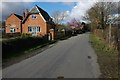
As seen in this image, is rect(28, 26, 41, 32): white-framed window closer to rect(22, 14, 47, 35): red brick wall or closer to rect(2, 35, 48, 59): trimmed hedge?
rect(22, 14, 47, 35): red brick wall

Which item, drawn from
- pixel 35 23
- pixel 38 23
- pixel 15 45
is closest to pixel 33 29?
pixel 35 23

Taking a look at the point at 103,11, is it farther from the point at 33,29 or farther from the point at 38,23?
the point at 33,29

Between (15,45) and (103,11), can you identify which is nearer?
(15,45)

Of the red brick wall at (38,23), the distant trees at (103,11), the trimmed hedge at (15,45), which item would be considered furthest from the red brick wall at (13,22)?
the trimmed hedge at (15,45)

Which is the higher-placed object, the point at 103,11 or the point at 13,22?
the point at 103,11

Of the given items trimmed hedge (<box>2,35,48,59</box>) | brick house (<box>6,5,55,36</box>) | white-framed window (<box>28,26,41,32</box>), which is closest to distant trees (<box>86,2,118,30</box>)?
brick house (<box>6,5,55,36</box>)

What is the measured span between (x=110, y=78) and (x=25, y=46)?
11.7 meters

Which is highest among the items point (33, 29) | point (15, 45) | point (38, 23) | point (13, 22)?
point (13, 22)

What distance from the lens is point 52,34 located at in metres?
27.9

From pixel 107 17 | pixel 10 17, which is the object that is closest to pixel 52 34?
pixel 107 17

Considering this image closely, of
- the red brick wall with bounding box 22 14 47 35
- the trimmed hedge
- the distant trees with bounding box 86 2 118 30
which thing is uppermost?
the distant trees with bounding box 86 2 118 30

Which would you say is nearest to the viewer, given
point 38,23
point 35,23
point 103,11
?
point 103,11

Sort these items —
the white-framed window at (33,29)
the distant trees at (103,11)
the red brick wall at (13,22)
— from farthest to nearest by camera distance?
1. the red brick wall at (13,22)
2. the white-framed window at (33,29)
3. the distant trees at (103,11)

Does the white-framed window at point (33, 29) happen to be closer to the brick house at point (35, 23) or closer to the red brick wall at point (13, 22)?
the brick house at point (35, 23)
